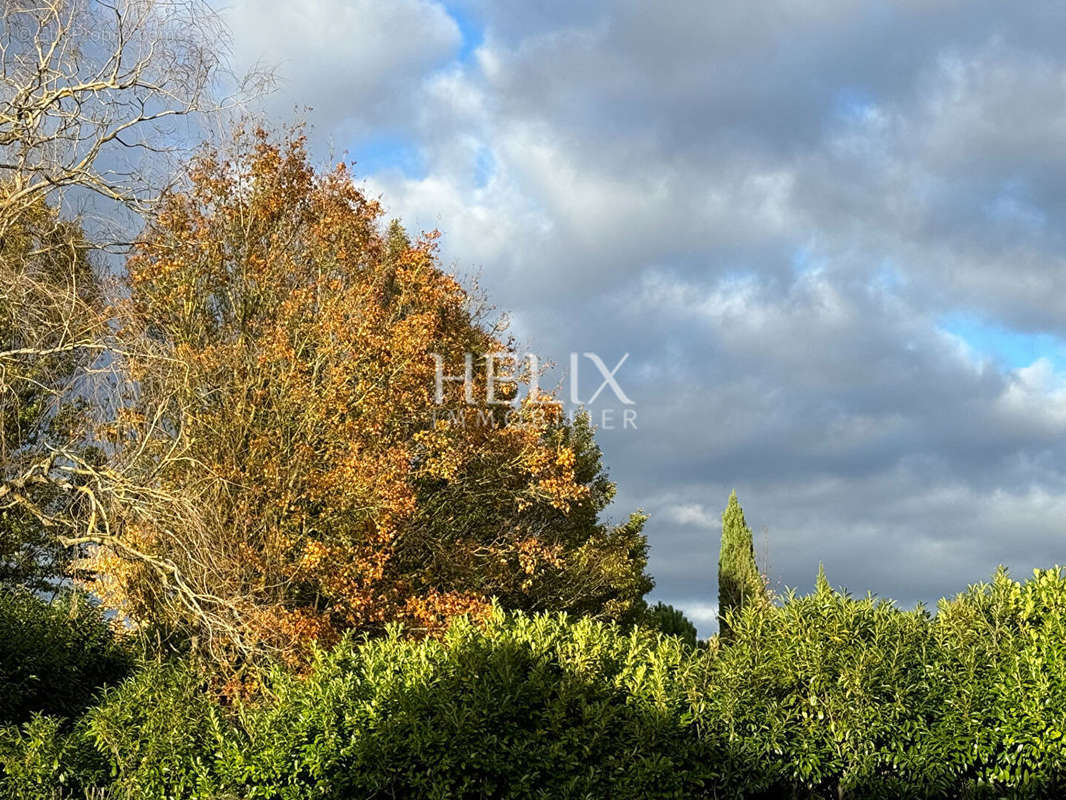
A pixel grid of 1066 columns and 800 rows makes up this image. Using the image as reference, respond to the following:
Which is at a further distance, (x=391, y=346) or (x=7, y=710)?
(x=391, y=346)

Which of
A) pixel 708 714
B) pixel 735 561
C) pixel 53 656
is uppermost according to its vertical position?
pixel 735 561

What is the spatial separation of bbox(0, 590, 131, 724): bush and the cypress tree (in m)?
15.9

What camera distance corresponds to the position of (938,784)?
7.60 m

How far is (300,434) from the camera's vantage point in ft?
44.6

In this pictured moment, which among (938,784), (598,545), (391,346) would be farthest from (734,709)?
(598,545)

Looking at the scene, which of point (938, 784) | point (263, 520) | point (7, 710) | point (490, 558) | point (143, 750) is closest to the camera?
point (938, 784)

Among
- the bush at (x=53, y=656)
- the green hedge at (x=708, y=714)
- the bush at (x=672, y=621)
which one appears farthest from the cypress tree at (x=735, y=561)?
the green hedge at (x=708, y=714)

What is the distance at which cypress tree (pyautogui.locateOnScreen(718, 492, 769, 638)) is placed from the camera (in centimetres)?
2522

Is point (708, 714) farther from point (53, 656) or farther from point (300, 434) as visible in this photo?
point (53, 656)

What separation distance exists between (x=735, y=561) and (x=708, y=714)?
18244 millimetres

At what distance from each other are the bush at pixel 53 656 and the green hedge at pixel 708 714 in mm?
3995

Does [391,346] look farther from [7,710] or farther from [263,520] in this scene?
[7,710]

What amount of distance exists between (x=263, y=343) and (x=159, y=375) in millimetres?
3302

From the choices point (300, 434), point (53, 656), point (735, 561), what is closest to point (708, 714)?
point (300, 434)
